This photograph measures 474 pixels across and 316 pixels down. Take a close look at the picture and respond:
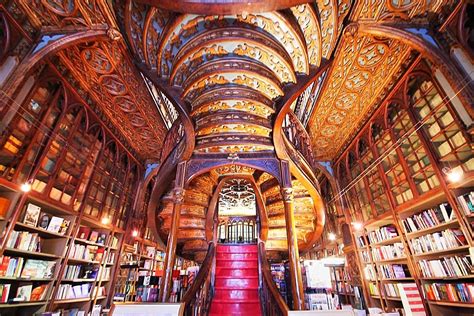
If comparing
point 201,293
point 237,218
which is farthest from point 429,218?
point 237,218

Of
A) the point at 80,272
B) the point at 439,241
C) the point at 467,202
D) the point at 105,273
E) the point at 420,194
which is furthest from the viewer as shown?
the point at 105,273

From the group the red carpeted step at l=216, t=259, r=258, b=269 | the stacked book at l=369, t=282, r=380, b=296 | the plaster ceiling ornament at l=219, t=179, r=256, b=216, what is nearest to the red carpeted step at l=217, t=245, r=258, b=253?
the red carpeted step at l=216, t=259, r=258, b=269

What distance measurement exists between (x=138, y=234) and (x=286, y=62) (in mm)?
5291

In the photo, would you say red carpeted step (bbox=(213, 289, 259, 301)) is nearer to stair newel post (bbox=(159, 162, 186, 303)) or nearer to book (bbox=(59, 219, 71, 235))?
stair newel post (bbox=(159, 162, 186, 303))

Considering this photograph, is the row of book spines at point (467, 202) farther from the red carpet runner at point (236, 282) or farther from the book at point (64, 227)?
the book at point (64, 227)

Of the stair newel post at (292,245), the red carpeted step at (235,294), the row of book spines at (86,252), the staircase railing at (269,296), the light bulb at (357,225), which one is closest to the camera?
the staircase railing at (269,296)

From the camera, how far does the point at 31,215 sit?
2.91m

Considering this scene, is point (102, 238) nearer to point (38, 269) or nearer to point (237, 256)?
point (38, 269)

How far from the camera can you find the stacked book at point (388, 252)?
3.52 m

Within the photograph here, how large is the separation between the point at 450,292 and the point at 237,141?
3325mm

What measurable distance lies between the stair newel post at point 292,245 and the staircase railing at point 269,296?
234mm

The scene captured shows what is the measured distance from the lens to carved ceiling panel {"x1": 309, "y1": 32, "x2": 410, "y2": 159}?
3.07 metres

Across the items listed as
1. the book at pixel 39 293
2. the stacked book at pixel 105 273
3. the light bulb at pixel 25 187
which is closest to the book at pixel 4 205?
the light bulb at pixel 25 187

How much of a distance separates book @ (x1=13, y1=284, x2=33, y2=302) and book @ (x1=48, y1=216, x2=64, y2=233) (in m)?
0.72
